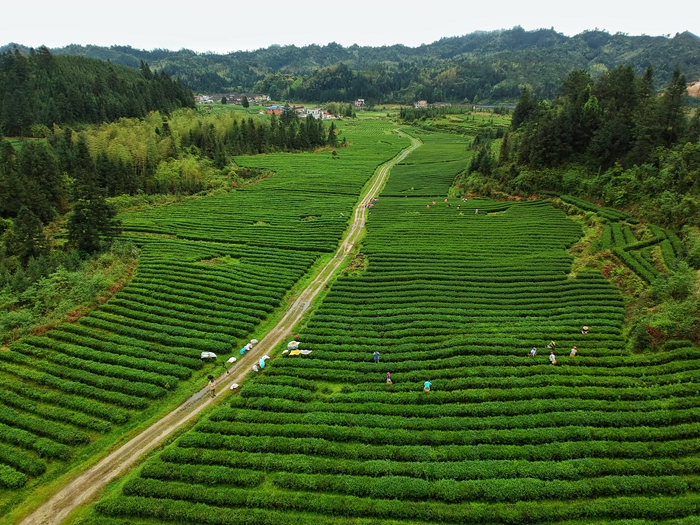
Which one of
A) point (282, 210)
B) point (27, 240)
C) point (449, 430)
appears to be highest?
point (27, 240)

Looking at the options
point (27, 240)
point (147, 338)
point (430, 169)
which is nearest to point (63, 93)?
point (27, 240)

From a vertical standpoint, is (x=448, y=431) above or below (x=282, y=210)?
above

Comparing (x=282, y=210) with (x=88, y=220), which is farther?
(x=282, y=210)

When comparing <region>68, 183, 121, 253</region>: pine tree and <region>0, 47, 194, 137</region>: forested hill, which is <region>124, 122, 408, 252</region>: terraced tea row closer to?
<region>68, 183, 121, 253</region>: pine tree

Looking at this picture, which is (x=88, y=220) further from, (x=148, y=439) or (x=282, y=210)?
(x=148, y=439)

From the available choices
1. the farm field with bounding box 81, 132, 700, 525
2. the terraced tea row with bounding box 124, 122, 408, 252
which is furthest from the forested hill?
the farm field with bounding box 81, 132, 700, 525

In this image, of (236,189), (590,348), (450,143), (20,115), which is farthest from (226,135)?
(590,348)

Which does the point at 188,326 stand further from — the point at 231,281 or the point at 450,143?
the point at 450,143
